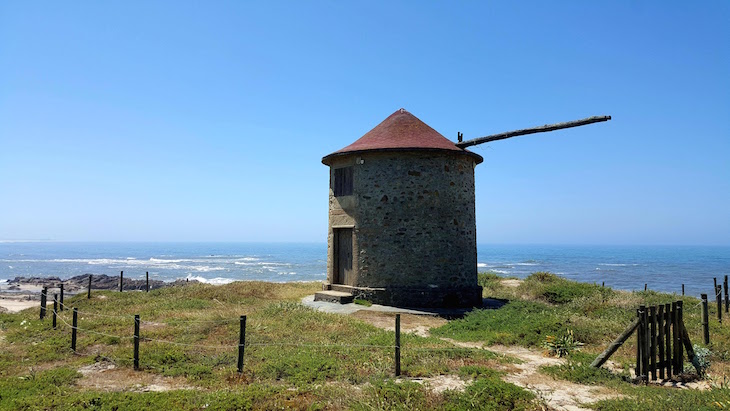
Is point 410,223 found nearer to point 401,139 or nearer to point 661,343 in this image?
point 401,139

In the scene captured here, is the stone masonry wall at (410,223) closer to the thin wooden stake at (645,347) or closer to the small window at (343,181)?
the small window at (343,181)

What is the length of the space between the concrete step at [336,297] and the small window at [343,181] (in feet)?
13.1

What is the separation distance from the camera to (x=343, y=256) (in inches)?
696

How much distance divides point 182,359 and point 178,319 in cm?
476

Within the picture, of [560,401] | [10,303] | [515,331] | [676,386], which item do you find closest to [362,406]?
[560,401]

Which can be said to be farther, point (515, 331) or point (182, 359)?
point (515, 331)

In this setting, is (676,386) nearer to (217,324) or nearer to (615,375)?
(615,375)

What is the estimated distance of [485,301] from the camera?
1798cm

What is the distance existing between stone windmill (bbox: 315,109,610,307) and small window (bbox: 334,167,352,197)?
0.22 metres

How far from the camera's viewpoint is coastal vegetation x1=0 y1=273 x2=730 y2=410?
21.1 feet

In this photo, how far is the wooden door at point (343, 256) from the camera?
17.3 m

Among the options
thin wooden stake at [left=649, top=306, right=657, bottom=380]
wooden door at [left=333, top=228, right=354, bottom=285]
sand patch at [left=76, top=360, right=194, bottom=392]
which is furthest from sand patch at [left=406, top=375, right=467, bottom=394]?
wooden door at [left=333, top=228, right=354, bottom=285]

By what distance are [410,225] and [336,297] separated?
393 cm

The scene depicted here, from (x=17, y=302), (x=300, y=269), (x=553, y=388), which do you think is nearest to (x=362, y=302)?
(x=553, y=388)
